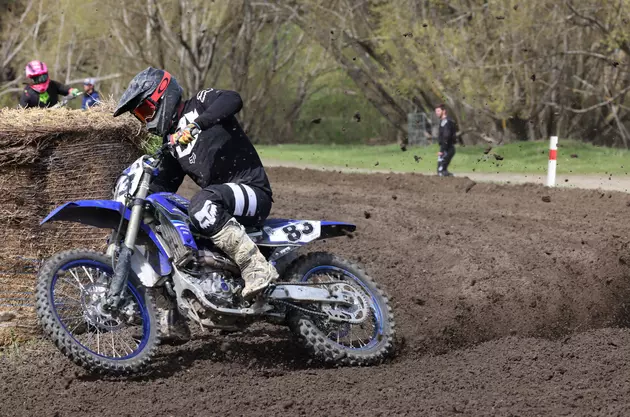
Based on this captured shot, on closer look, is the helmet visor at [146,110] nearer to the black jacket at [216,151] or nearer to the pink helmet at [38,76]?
the black jacket at [216,151]

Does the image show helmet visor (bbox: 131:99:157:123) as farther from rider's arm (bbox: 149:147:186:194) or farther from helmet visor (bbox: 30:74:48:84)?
helmet visor (bbox: 30:74:48:84)

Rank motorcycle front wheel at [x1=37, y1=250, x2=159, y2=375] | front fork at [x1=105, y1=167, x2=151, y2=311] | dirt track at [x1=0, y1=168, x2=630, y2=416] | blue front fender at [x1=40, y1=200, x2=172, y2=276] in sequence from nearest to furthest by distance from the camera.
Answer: dirt track at [x1=0, y1=168, x2=630, y2=416]
motorcycle front wheel at [x1=37, y1=250, x2=159, y2=375]
front fork at [x1=105, y1=167, x2=151, y2=311]
blue front fender at [x1=40, y1=200, x2=172, y2=276]

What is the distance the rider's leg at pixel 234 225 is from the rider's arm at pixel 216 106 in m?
0.45

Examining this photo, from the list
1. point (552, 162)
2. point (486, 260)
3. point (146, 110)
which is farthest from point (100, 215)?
point (552, 162)

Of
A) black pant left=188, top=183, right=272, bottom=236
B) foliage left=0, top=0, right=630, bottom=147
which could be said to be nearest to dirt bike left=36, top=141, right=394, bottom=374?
black pant left=188, top=183, right=272, bottom=236

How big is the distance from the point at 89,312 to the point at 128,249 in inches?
18.1

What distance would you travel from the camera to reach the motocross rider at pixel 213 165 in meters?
5.91

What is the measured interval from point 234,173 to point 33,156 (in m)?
1.66

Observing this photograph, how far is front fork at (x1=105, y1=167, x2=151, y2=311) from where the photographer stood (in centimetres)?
563

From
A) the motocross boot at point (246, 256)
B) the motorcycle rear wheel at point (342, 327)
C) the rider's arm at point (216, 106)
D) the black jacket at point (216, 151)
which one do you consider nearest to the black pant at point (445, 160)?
the motorcycle rear wheel at point (342, 327)

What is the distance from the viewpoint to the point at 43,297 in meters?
5.50

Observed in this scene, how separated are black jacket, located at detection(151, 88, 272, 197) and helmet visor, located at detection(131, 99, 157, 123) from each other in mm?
183

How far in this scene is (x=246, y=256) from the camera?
19.5ft

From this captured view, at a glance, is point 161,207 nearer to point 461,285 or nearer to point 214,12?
point 461,285
